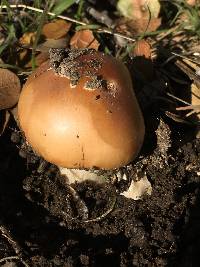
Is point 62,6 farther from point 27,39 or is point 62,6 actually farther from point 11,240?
point 11,240

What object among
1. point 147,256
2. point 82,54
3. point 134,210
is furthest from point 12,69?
point 147,256

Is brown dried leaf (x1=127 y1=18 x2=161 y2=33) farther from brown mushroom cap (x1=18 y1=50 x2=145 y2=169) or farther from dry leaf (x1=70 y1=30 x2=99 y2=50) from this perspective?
brown mushroom cap (x1=18 y1=50 x2=145 y2=169)

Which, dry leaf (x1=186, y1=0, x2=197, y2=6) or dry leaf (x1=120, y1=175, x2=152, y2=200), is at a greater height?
dry leaf (x1=186, y1=0, x2=197, y2=6)

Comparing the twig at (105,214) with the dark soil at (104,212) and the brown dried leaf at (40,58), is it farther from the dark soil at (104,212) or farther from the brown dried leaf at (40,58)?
the brown dried leaf at (40,58)

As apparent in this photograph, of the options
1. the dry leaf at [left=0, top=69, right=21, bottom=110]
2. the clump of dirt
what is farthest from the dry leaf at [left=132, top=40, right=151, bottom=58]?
the dry leaf at [left=0, top=69, right=21, bottom=110]

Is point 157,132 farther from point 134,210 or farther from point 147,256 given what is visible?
point 147,256

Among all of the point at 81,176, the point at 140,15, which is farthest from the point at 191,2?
the point at 81,176
